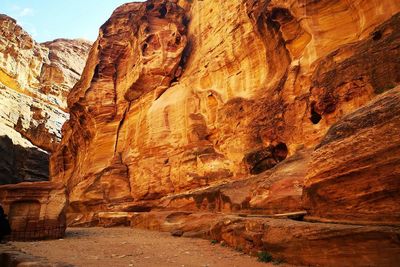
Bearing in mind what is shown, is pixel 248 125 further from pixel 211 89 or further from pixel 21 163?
pixel 21 163

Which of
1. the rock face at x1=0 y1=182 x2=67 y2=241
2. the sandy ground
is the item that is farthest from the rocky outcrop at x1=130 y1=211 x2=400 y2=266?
Result: the rock face at x1=0 y1=182 x2=67 y2=241

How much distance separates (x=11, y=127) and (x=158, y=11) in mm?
30942

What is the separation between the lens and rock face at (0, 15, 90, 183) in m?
43.8

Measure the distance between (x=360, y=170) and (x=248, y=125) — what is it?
10660 mm

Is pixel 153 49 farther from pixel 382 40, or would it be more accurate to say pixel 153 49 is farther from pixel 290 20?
pixel 382 40

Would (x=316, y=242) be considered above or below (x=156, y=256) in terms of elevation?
above

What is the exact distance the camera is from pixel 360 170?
217 inches

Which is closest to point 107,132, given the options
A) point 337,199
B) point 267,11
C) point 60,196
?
point 60,196

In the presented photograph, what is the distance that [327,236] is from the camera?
5258mm

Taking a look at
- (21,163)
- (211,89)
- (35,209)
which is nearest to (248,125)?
(211,89)

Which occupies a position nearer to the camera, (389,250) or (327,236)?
(389,250)

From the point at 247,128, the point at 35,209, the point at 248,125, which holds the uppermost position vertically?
the point at 248,125

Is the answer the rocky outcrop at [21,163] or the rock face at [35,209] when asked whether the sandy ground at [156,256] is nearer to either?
the rock face at [35,209]

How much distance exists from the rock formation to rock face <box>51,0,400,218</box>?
0.08 metres
